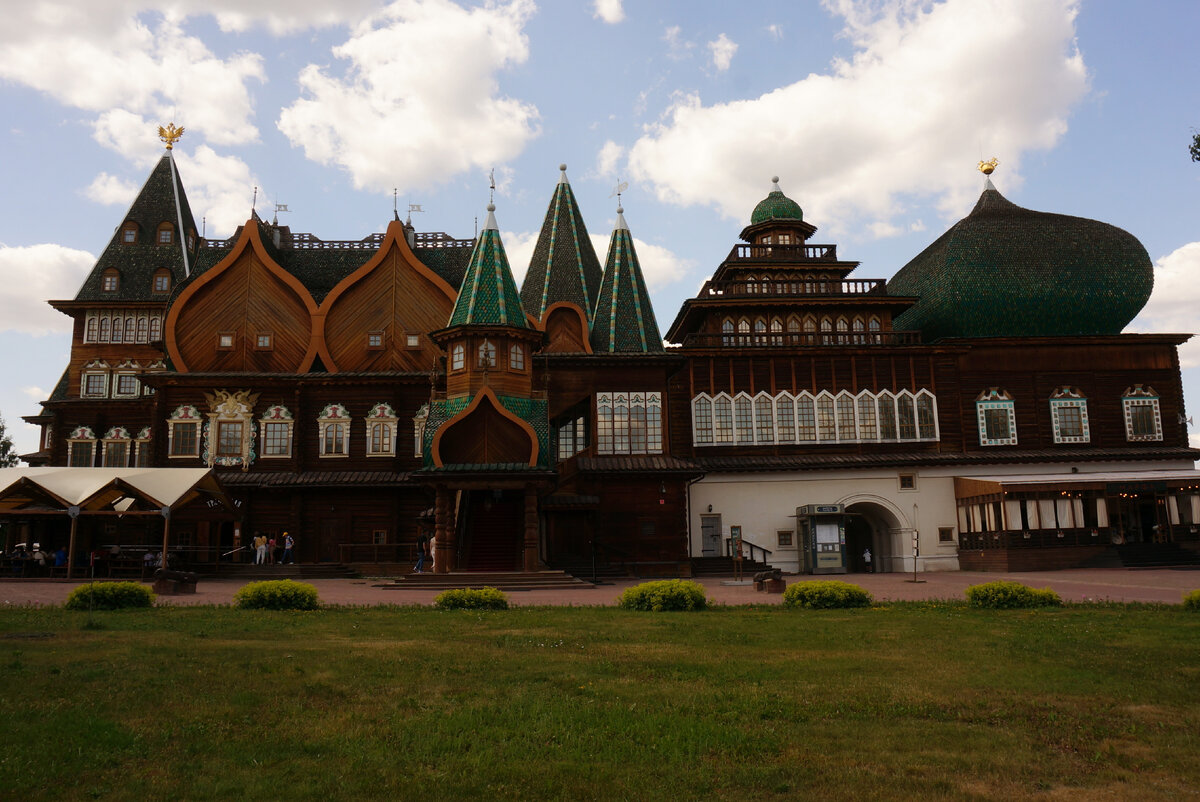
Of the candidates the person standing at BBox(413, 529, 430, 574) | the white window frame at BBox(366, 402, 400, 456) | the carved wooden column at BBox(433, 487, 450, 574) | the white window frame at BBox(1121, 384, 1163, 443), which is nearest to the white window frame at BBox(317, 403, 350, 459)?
the white window frame at BBox(366, 402, 400, 456)

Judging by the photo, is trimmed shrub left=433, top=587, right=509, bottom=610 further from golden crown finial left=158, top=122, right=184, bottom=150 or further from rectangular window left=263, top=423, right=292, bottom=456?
golden crown finial left=158, top=122, right=184, bottom=150

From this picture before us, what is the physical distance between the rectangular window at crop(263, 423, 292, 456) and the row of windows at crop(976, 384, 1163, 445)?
26.2 meters

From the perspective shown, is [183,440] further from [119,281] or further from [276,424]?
[119,281]

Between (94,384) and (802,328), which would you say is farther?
(94,384)

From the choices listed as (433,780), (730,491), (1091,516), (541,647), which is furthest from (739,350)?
(433,780)

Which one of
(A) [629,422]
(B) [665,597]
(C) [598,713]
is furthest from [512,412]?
(C) [598,713]

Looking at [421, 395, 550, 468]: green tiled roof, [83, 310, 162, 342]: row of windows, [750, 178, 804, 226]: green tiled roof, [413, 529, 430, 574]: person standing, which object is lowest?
[413, 529, 430, 574]: person standing

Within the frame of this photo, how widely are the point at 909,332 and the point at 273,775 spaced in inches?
1311

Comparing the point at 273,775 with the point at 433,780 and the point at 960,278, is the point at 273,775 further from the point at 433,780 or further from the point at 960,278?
the point at 960,278

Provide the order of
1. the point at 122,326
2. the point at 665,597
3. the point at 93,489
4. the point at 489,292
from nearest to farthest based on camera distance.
Result: the point at 665,597
the point at 93,489
the point at 489,292
the point at 122,326

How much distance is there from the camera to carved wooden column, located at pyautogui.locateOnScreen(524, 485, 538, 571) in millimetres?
23547

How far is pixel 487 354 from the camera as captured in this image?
25.4m

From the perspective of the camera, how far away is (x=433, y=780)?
5934mm

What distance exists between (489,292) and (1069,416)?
24.2 metres
